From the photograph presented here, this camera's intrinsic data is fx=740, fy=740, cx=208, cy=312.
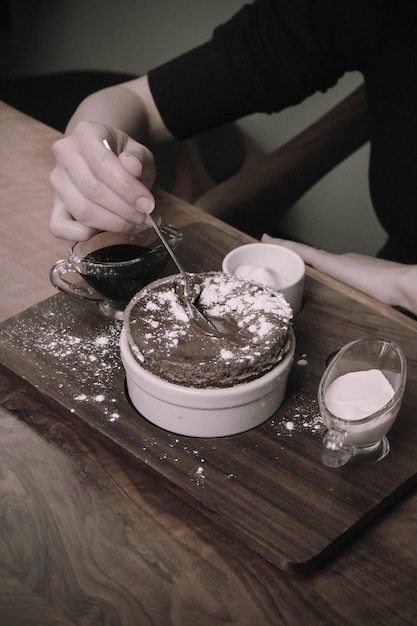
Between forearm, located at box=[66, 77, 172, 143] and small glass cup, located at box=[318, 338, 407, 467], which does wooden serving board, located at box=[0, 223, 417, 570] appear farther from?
forearm, located at box=[66, 77, 172, 143]

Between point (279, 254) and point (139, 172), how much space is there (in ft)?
0.84

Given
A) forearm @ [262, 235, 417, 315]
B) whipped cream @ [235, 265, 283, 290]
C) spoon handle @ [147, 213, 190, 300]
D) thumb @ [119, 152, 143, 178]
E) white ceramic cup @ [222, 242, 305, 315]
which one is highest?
thumb @ [119, 152, 143, 178]

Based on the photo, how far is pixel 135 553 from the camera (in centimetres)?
79

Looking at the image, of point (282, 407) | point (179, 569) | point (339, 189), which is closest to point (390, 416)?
point (282, 407)

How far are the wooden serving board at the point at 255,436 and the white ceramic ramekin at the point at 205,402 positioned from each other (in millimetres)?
15

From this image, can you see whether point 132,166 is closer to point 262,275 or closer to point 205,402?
point 262,275

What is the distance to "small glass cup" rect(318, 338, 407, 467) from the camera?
0.82 metres

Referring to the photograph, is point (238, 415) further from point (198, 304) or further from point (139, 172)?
point (139, 172)

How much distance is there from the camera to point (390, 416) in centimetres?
83

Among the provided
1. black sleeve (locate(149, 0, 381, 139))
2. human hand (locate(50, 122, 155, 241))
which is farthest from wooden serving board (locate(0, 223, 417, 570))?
black sleeve (locate(149, 0, 381, 139))

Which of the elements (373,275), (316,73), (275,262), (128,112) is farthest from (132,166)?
(316,73)

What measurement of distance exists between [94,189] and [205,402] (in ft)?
1.40

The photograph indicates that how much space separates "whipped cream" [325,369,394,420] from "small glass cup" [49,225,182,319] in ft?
1.16

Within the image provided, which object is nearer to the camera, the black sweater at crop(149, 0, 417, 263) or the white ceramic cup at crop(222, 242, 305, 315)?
the white ceramic cup at crop(222, 242, 305, 315)
